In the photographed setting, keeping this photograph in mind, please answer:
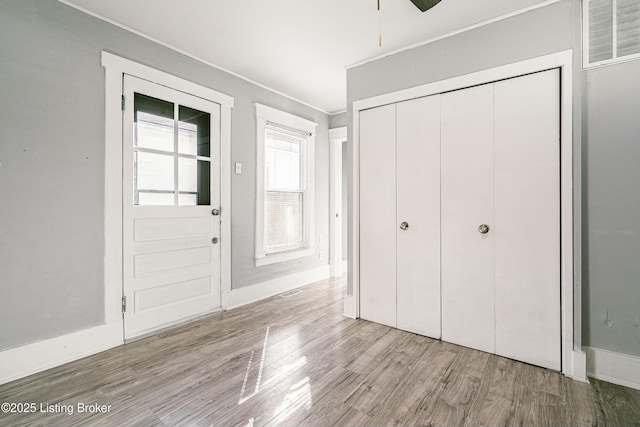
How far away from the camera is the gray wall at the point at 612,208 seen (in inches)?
74.1

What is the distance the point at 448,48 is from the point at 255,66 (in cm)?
187

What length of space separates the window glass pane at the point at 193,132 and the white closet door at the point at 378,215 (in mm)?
1579

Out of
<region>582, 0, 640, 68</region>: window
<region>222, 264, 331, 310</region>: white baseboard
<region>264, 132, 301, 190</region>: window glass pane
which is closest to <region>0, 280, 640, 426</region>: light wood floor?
<region>222, 264, 331, 310</region>: white baseboard

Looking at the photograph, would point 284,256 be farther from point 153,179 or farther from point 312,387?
point 312,387

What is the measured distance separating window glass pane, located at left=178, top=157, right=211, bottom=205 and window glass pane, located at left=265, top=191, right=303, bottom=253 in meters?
0.89

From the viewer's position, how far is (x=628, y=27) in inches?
74.3

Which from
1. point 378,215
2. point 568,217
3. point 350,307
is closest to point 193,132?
point 378,215

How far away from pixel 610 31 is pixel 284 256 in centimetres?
355

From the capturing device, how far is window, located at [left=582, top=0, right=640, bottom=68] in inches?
73.8

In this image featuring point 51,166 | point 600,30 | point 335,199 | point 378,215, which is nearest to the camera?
point 600,30

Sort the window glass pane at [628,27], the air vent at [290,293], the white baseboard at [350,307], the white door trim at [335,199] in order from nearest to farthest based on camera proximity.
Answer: the window glass pane at [628,27]
the white baseboard at [350,307]
the air vent at [290,293]
the white door trim at [335,199]

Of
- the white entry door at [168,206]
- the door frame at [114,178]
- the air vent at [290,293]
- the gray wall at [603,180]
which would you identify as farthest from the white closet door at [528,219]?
the door frame at [114,178]

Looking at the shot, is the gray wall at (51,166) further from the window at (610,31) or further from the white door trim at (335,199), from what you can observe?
the window at (610,31)

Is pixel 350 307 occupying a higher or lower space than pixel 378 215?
lower
